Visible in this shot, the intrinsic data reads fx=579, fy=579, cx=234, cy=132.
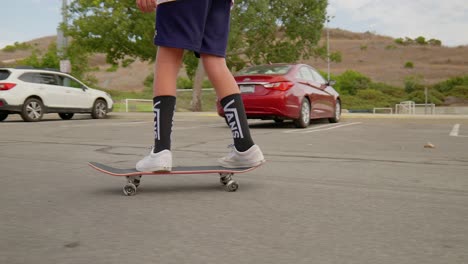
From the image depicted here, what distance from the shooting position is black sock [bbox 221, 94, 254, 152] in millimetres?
4000

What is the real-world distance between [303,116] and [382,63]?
4810 inches

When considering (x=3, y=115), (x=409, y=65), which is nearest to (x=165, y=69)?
(x=3, y=115)

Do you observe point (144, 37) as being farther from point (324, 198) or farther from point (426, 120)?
point (324, 198)

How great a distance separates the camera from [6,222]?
305 centimetres

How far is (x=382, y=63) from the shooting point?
424 ft

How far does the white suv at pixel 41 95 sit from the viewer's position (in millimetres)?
15898

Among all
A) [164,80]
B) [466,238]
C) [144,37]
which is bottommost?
[466,238]

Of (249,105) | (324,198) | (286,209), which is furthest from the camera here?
(249,105)

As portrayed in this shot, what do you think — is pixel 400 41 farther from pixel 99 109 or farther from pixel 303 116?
pixel 303 116

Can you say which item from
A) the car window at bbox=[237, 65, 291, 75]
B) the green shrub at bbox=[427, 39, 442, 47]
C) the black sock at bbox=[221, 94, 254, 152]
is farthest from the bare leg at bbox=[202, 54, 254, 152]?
the green shrub at bbox=[427, 39, 442, 47]

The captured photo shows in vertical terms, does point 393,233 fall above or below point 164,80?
below

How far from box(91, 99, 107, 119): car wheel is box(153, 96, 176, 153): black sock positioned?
593 inches

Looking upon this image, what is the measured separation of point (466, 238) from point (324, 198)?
1131 millimetres

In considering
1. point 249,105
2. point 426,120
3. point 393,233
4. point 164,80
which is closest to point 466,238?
point 393,233
